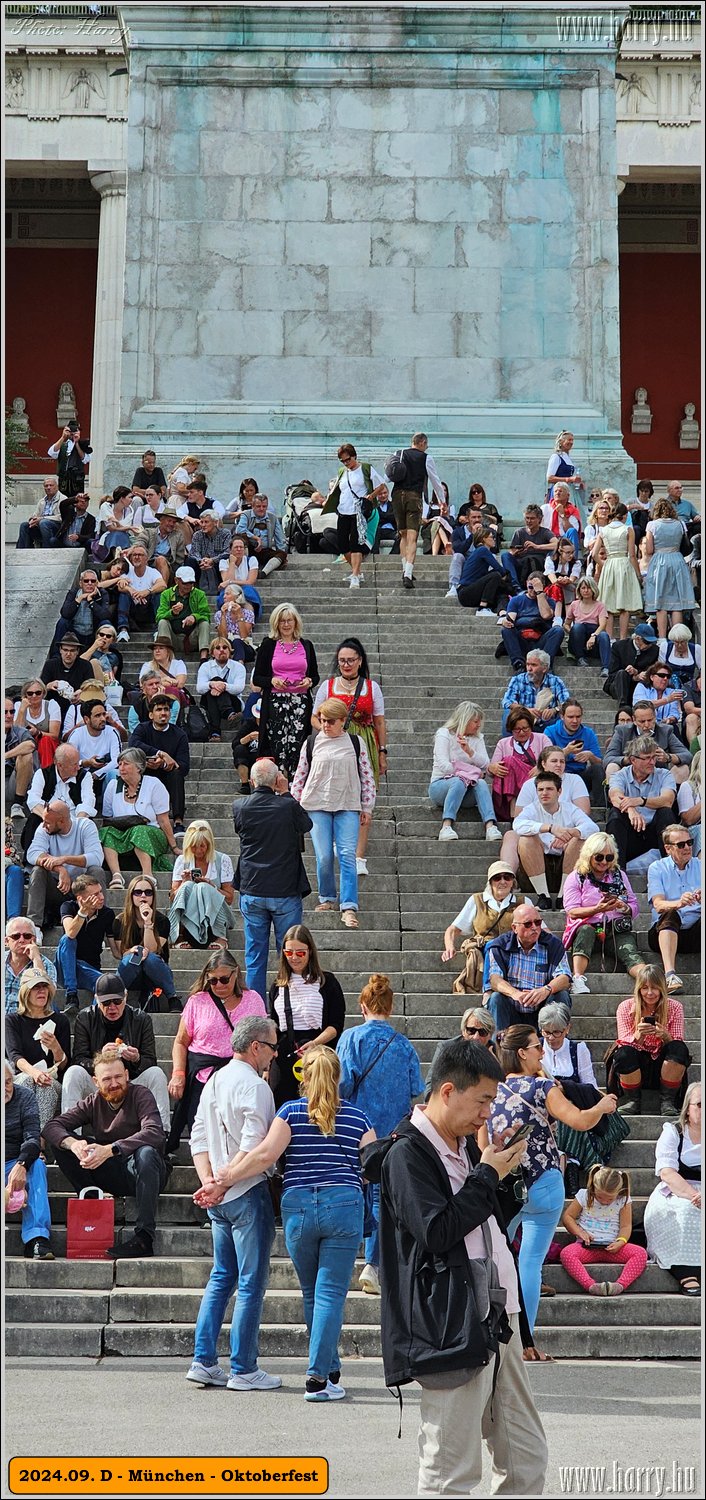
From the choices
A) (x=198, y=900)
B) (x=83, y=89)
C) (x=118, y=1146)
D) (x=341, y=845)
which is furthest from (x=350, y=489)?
(x=83, y=89)

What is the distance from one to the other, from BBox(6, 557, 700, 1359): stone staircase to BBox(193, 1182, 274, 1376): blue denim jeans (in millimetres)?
821

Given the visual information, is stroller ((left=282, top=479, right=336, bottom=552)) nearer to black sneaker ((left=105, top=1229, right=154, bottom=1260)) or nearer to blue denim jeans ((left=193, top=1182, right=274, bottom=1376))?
black sneaker ((left=105, top=1229, right=154, bottom=1260))

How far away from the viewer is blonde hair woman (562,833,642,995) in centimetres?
1244

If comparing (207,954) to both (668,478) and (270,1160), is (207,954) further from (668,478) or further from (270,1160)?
(668,478)

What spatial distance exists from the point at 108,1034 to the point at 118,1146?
842 millimetres

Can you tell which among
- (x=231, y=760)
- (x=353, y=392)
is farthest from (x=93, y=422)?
(x=231, y=760)

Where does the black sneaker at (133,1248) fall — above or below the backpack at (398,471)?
below

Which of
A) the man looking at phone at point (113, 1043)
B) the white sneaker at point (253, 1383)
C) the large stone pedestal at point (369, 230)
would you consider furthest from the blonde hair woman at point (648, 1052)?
the large stone pedestal at point (369, 230)

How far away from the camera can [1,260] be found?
256 inches

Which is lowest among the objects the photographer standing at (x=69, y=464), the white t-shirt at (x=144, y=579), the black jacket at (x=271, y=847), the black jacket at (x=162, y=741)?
the black jacket at (x=271, y=847)

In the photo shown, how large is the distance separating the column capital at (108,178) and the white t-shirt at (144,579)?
20261 mm

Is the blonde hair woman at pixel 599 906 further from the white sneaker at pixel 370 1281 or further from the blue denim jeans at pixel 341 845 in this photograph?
the white sneaker at pixel 370 1281

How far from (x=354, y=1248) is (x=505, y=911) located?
162 inches

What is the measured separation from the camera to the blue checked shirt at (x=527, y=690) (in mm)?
15734
